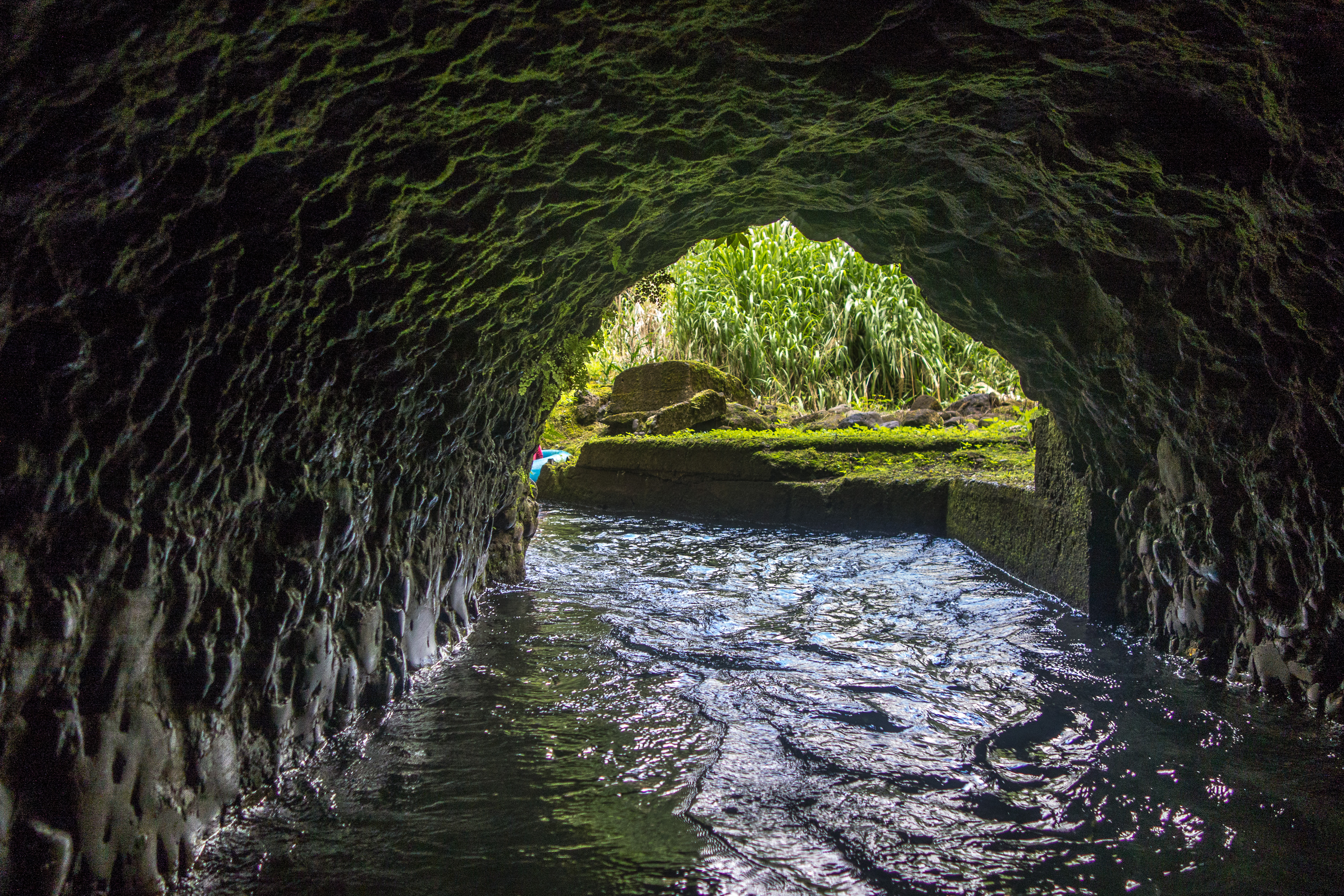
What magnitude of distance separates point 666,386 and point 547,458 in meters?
Answer: 1.62

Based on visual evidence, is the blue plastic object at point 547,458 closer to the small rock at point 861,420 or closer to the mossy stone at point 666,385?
the mossy stone at point 666,385

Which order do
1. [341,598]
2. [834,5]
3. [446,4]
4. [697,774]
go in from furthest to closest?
1. [341,598]
2. [697,774]
3. [834,5]
4. [446,4]

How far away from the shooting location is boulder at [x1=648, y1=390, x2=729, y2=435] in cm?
858

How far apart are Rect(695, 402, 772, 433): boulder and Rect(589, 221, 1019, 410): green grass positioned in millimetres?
1202

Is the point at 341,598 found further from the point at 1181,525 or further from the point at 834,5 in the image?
the point at 1181,525

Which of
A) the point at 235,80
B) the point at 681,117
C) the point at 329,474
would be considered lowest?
the point at 329,474

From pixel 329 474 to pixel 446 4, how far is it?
1.42 m

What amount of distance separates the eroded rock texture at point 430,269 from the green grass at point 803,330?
623cm

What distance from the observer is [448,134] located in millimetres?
1930

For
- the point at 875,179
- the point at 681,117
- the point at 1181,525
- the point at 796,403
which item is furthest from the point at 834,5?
the point at 796,403

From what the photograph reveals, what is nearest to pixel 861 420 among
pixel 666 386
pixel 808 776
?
pixel 666 386

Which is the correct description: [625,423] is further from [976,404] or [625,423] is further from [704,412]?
[976,404]

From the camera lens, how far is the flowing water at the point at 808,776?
1871 mm

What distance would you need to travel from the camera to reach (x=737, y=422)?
910 centimetres
